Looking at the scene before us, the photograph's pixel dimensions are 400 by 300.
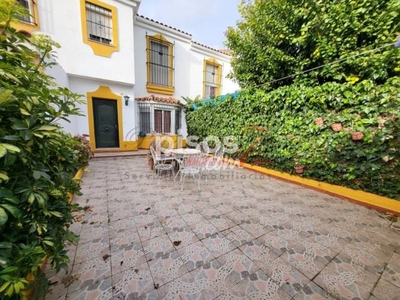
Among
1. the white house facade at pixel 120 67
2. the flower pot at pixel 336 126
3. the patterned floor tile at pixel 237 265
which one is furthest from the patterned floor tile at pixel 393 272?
the white house facade at pixel 120 67

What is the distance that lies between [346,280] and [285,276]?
613 millimetres

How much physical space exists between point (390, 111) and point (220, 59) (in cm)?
940

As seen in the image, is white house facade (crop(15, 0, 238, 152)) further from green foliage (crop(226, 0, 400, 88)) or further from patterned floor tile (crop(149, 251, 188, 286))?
patterned floor tile (crop(149, 251, 188, 286))

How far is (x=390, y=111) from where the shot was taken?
9.50ft

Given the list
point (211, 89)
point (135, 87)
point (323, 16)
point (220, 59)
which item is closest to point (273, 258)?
point (323, 16)

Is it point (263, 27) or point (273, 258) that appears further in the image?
point (263, 27)

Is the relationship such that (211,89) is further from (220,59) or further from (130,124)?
(130,124)

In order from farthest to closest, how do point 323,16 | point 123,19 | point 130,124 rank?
1. point 130,124
2. point 123,19
3. point 323,16

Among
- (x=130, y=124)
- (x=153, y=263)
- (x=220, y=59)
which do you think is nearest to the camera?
(x=153, y=263)

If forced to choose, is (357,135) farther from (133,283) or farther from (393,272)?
(133,283)

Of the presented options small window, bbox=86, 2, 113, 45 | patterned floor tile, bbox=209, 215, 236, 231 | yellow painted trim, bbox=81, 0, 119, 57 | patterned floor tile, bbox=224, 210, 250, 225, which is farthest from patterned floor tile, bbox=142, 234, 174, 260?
small window, bbox=86, 2, 113, 45

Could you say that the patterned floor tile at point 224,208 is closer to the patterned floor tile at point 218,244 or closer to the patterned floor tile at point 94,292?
Result: the patterned floor tile at point 218,244

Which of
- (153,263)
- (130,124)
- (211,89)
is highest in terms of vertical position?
(211,89)

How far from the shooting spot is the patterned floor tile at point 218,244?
1.92 m
